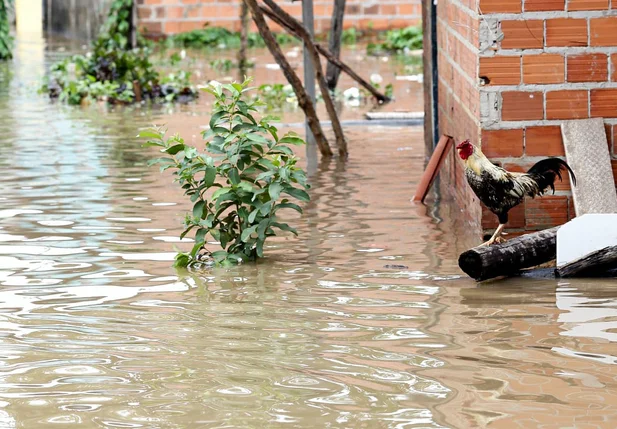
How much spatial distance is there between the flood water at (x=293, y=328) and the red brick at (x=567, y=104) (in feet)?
3.29

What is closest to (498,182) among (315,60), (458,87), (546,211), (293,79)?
(546,211)

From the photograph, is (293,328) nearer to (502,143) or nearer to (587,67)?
(502,143)

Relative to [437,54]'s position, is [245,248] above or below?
below

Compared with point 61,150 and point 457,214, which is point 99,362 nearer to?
point 457,214

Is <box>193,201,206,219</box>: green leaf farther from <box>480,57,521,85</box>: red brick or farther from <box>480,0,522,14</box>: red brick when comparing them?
<box>480,0,522,14</box>: red brick

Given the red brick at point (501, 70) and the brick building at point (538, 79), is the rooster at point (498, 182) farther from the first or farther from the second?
the red brick at point (501, 70)

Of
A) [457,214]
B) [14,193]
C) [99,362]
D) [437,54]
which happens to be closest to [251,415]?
[99,362]

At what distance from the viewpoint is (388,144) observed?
11172 mm

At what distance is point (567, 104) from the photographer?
6832mm

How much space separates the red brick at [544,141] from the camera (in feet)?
22.4

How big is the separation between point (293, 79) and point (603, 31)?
3.85m

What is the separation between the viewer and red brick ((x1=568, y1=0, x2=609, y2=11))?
669 cm

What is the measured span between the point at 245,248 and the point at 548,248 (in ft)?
5.48

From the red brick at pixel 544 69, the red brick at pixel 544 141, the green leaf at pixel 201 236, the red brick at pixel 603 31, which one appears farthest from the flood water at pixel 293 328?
the red brick at pixel 603 31
